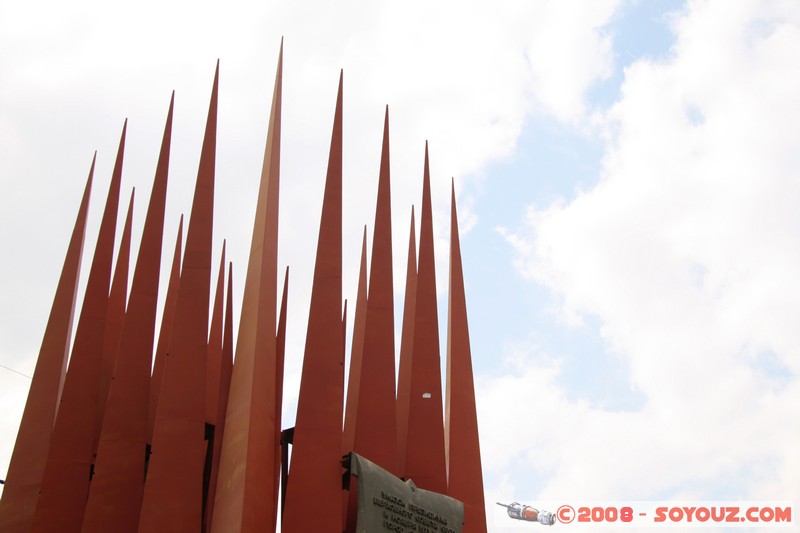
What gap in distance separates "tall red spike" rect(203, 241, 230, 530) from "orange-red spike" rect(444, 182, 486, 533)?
3.42 m

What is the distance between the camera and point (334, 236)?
11.4 metres

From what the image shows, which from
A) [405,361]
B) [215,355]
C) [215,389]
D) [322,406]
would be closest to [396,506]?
[322,406]

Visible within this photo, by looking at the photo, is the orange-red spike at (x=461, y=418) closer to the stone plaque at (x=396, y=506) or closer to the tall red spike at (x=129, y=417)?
the stone plaque at (x=396, y=506)

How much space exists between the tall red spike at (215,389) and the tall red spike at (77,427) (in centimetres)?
160

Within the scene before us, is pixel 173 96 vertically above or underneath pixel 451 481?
above

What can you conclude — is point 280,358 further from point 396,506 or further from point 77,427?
point 396,506

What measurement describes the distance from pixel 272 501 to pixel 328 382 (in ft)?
5.19

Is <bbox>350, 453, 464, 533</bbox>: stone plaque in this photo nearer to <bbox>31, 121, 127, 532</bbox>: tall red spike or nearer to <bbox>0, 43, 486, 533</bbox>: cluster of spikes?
<bbox>0, 43, 486, 533</bbox>: cluster of spikes

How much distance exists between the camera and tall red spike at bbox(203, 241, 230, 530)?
1125cm

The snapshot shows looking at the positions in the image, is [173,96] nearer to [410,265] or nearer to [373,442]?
[410,265]

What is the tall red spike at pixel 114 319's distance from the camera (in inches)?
472

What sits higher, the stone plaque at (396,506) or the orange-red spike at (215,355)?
the orange-red spike at (215,355)

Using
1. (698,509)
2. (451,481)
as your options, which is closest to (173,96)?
(451,481)

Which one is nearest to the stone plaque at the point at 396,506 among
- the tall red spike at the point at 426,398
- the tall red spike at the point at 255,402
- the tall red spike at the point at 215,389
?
the tall red spike at the point at 426,398
